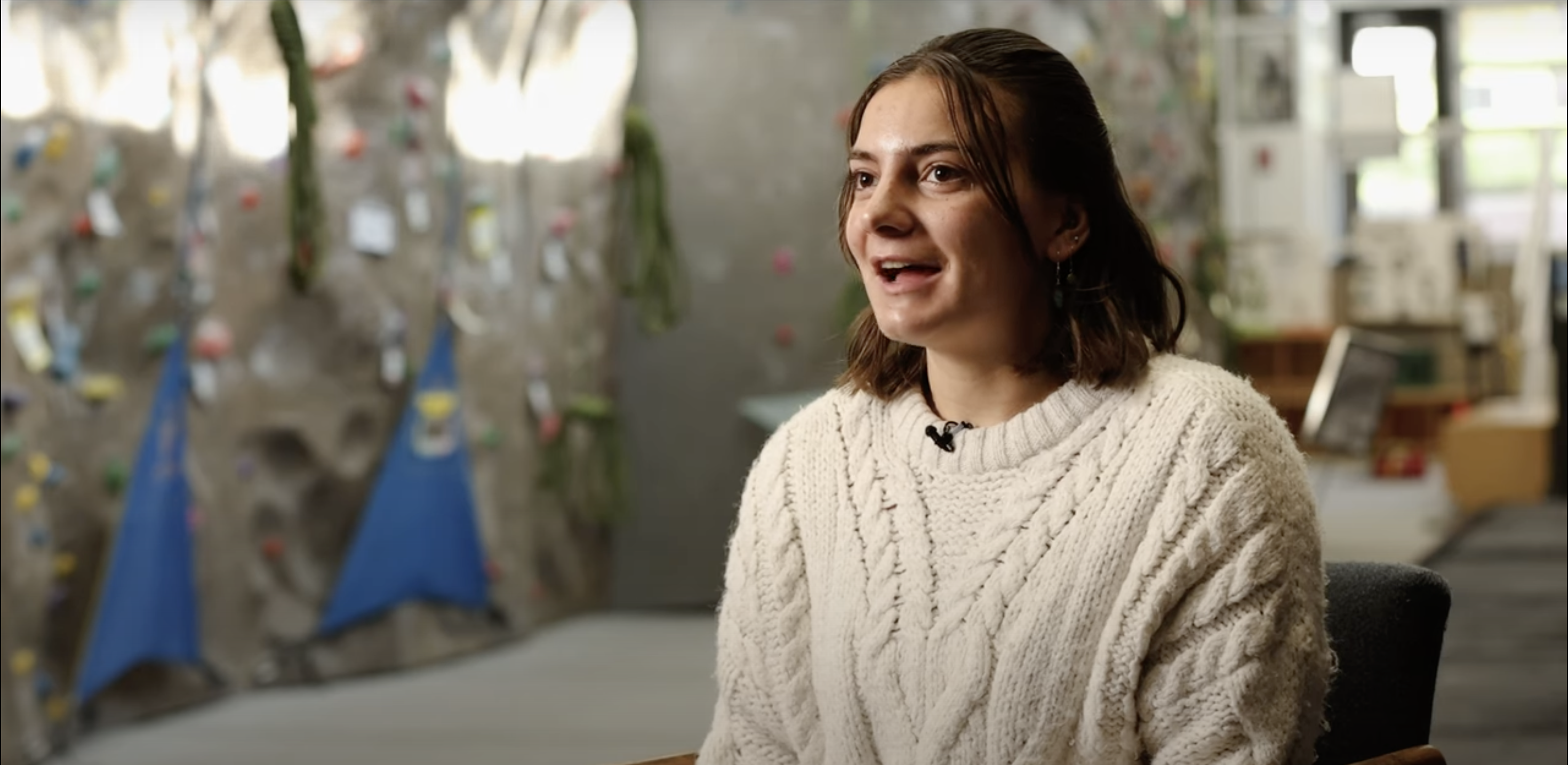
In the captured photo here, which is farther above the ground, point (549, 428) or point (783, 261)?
point (783, 261)

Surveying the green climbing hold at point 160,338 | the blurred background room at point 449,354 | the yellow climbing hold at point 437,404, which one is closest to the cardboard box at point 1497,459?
the blurred background room at point 449,354

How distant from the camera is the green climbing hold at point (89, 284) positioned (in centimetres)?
316

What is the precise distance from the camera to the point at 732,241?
178 inches

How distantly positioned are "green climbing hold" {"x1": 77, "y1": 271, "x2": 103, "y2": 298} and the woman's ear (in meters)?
2.29

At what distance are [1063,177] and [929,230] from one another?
112 millimetres

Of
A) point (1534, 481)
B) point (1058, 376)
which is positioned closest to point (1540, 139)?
point (1534, 481)

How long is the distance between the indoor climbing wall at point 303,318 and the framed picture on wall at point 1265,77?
6.84m

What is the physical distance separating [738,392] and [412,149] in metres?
1.06

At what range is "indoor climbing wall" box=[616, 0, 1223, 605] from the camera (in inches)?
173

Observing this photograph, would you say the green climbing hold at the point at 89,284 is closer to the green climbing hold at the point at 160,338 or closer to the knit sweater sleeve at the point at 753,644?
the green climbing hold at the point at 160,338

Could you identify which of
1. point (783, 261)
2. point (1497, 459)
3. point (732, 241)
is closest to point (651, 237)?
point (732, 241)

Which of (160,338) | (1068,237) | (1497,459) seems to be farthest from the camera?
(1497,459)

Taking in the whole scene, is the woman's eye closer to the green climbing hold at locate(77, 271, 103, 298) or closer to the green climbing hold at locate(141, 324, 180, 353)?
the green climbing hold at locate(77, 271, 103, 298)

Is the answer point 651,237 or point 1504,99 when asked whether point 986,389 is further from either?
point 1504,99
